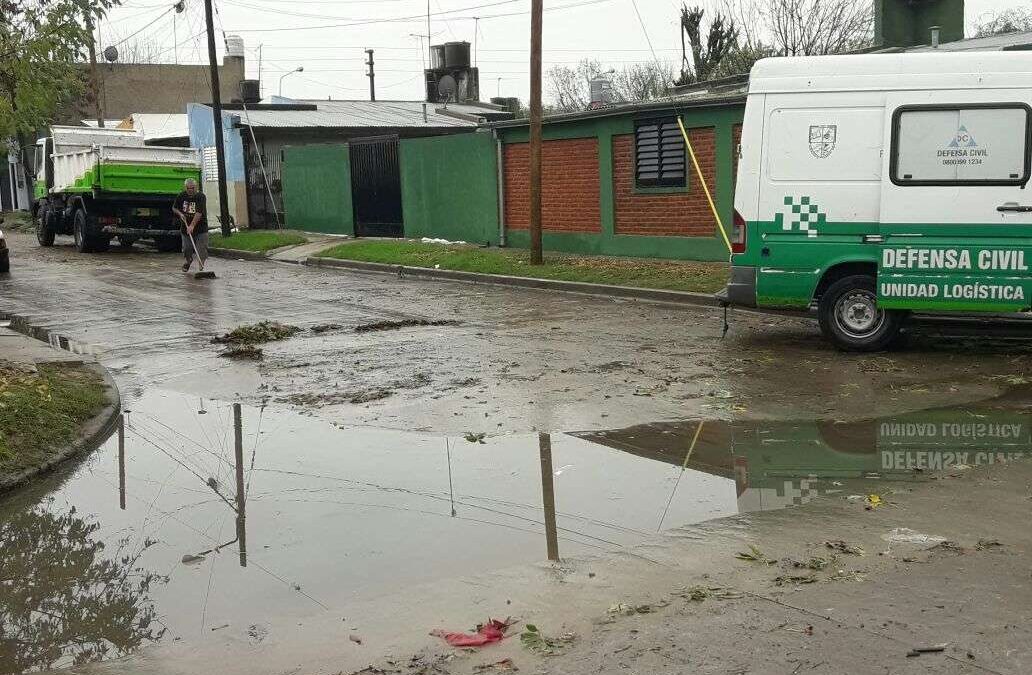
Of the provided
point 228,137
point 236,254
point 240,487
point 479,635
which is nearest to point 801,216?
point 240,487

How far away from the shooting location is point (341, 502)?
6727 mm

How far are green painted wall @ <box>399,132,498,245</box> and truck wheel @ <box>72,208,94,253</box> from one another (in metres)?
7.55

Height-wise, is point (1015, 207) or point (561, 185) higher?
point (561, 185)

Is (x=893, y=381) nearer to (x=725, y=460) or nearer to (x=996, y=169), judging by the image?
(x=996, y=169)

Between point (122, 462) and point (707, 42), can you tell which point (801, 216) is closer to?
point (122, 462)

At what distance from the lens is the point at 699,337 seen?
1266 cm

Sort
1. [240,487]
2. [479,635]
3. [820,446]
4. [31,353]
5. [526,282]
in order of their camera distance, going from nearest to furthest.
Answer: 1. [479,635]
2. [240,487]
3. [820,446]
4. [31,353]
5. [526,282]

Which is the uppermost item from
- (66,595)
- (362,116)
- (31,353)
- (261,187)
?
(362,116)

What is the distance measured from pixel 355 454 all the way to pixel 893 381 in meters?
4.85

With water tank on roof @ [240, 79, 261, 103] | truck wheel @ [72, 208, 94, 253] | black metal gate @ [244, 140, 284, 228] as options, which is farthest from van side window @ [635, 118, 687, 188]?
water tank on roof @ [240, 79, 261, 103]

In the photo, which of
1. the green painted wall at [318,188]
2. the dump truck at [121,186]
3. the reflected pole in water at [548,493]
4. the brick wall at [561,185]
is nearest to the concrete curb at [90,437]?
the reflected pole in water at [548,493]

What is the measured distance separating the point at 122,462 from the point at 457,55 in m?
41.9

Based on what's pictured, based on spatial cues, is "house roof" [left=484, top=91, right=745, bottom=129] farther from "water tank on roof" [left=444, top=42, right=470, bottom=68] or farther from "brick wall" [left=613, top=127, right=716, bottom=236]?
"water tank on roof" [left=444, top=42, right=470, bottom=68]

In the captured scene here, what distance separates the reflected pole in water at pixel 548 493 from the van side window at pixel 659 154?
41.6ft
